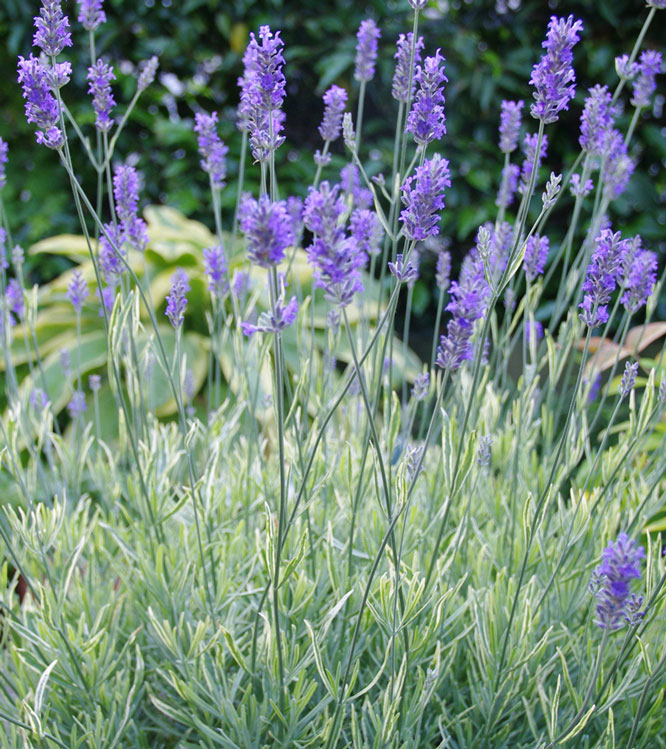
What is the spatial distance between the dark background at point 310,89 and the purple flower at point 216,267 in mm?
2071

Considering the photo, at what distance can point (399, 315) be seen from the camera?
3.65 metres

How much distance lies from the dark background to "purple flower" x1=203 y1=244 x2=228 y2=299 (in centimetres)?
207

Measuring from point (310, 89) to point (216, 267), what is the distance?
2.81m

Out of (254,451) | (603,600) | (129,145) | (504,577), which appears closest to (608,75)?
(129,145)

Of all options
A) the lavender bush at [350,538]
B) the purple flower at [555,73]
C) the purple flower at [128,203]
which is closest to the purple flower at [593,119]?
the lavender bush at [350,538]

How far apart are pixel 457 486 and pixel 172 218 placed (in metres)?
2.72

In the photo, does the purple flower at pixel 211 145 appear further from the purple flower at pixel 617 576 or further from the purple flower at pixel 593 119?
the purple flower at pixel 617 576

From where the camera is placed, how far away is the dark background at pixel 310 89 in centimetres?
331

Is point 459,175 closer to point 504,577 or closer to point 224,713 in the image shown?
point 504,577

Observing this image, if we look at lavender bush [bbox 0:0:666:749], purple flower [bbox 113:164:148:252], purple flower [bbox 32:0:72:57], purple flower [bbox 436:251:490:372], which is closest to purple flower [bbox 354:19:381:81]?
lavender bush [bbox 0:0:666:749]

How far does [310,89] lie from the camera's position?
12.5 feet

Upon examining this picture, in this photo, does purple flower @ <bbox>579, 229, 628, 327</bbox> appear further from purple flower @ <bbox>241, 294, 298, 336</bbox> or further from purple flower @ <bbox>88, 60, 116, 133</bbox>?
purple flower @ <bbox>88, 60, 116, 133</bbox>

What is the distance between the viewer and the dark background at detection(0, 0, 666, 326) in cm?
331

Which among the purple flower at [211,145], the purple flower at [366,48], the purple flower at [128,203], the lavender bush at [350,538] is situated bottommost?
the lavender bush at [350,538]
